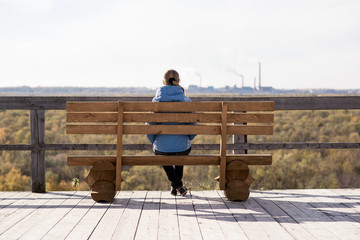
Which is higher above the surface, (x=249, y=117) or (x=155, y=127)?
(x=249, y=117)

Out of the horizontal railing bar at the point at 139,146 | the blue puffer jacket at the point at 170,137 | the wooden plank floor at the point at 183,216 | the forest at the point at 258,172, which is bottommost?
the forest at the point at 258,172

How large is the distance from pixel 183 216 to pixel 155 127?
1063mm

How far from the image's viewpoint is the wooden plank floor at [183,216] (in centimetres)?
395

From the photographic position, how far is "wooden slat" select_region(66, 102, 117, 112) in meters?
4.96

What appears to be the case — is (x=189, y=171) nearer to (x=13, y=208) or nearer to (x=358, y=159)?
(x=358, y=159)

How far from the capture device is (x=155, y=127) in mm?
5008

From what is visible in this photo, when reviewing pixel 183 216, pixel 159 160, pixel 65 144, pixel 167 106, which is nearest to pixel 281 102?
pixel 167 106

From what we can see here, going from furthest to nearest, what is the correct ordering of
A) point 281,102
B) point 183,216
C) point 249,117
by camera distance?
point 281,102 < point 249,117 < point 183,216

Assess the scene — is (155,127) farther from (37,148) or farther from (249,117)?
(37,148)

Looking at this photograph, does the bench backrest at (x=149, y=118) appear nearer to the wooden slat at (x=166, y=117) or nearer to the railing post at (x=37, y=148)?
the wooden slat at (x=166, y=117)

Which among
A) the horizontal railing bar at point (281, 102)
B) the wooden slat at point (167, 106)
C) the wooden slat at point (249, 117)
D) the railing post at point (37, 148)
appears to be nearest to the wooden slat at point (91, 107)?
the wooden slat at point (167, 106)

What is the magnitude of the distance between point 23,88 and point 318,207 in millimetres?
199191

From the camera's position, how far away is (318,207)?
497cm

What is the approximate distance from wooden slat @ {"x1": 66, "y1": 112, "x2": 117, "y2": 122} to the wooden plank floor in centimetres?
98
